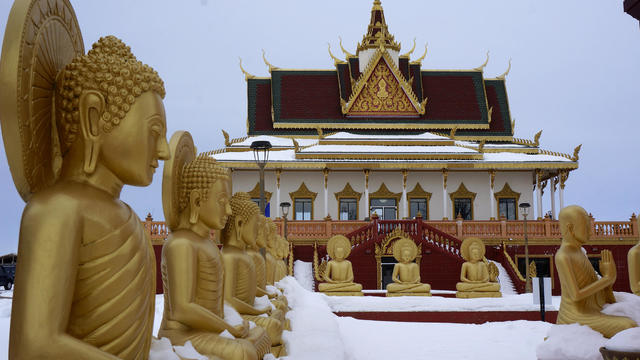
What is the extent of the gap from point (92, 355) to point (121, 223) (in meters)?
0.47

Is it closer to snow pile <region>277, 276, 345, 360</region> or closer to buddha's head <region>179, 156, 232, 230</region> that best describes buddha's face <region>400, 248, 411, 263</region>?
snow pile <region>277, 276, 345, 360</region>

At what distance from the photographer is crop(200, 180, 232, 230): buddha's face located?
3.35 m

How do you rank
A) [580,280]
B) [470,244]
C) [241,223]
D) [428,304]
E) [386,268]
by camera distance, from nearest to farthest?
[241,223], [580,280], [428,304], [470,244], [386,268]

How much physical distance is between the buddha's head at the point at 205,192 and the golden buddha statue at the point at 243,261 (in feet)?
3.41

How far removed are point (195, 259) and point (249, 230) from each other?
154 cm

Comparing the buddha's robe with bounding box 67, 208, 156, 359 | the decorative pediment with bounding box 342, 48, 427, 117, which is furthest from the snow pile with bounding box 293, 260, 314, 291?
the buddha's robe with bounding box 67, 208, 156, 359

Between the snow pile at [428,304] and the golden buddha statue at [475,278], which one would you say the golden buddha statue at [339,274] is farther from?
the golden buddha statue at [475,278]

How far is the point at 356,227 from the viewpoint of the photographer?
2117 cm

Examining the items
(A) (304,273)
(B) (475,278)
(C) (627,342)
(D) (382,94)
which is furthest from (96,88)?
(D) (382,94)

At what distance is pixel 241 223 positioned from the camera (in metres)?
4.68

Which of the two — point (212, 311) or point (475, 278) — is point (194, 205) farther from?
point (475, 278)

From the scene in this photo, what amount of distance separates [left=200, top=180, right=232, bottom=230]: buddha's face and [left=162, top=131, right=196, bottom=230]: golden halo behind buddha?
174 millimetres

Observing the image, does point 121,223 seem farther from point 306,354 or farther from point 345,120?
point 345,120

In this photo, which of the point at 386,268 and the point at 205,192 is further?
the point at 386,268
